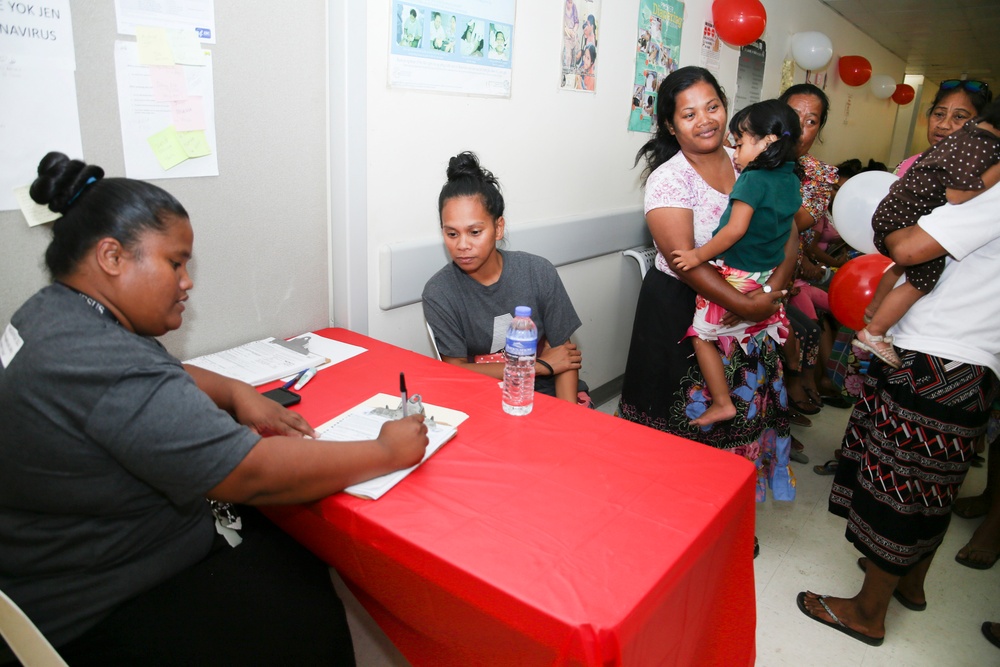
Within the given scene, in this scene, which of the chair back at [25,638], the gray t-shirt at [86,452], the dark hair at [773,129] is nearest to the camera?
the chair back at [25,638]

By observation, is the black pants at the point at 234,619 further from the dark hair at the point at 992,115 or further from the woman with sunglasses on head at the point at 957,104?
the woman with sunglasses on head at the point at 957,104

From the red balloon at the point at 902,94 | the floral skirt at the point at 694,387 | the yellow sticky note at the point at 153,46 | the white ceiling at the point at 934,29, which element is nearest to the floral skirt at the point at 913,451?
the floral skirt at the point at 694,387

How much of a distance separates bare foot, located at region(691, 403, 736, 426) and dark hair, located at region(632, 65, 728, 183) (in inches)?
36.4

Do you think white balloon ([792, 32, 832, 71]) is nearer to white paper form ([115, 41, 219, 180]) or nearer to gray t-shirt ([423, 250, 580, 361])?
gray t-shirt ([423, 250, 580, 361])

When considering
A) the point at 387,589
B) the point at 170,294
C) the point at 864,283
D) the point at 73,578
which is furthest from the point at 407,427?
the point at 864,283

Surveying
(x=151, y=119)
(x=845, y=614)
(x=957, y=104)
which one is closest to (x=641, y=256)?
(x=957, y=104)

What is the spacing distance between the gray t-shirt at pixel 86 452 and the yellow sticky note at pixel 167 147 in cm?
67

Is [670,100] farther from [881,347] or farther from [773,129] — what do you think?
[881,347]

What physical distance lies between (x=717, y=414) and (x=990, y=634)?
3.47 ft

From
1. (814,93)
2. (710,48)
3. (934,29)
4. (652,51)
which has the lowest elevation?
(814,93)

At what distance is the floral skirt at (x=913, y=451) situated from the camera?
1.58 m

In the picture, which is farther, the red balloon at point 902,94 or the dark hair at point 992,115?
the red balloon at point 902,94

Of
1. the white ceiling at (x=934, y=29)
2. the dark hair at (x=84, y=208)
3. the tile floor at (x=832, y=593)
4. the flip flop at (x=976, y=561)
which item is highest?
the white ceiling at (x=934, y=29)

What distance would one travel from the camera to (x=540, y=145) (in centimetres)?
253
